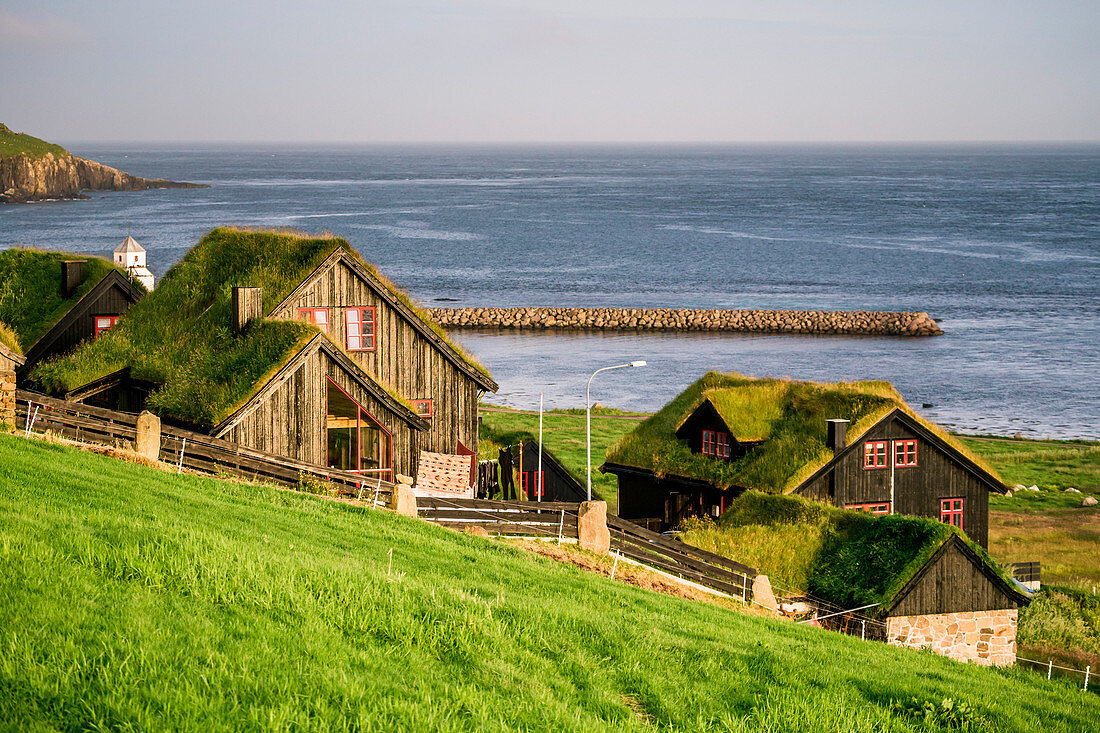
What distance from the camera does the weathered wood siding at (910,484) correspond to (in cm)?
3769

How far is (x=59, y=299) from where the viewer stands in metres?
43.2

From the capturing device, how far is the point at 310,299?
36.6 m

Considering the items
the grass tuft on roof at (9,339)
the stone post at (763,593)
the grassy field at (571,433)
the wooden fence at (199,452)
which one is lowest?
the grassy field at (571,433)

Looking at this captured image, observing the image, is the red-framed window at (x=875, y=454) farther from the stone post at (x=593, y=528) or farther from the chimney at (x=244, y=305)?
the chimney at (x=244, y=305)

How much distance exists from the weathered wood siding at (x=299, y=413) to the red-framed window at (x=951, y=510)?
69.8 feet

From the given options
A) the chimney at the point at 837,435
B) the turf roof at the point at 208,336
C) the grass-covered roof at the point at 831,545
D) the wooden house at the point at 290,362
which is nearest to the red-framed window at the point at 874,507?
the chimney at the point at 837,435

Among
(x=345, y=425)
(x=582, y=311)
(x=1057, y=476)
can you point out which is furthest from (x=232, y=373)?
(x=582, y=311)

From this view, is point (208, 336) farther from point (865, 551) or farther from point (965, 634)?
point (965, 634)

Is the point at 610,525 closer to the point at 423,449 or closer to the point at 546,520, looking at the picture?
the point at 546,520

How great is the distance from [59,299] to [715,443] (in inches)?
1055

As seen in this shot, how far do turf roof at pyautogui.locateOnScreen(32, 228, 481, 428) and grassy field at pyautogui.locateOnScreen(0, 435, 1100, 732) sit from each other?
39.7 feet

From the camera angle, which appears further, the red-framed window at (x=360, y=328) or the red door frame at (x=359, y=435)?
the red-framed window at (x=360, y=328)

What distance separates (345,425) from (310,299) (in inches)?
195

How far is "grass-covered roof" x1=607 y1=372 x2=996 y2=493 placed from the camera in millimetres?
37594
